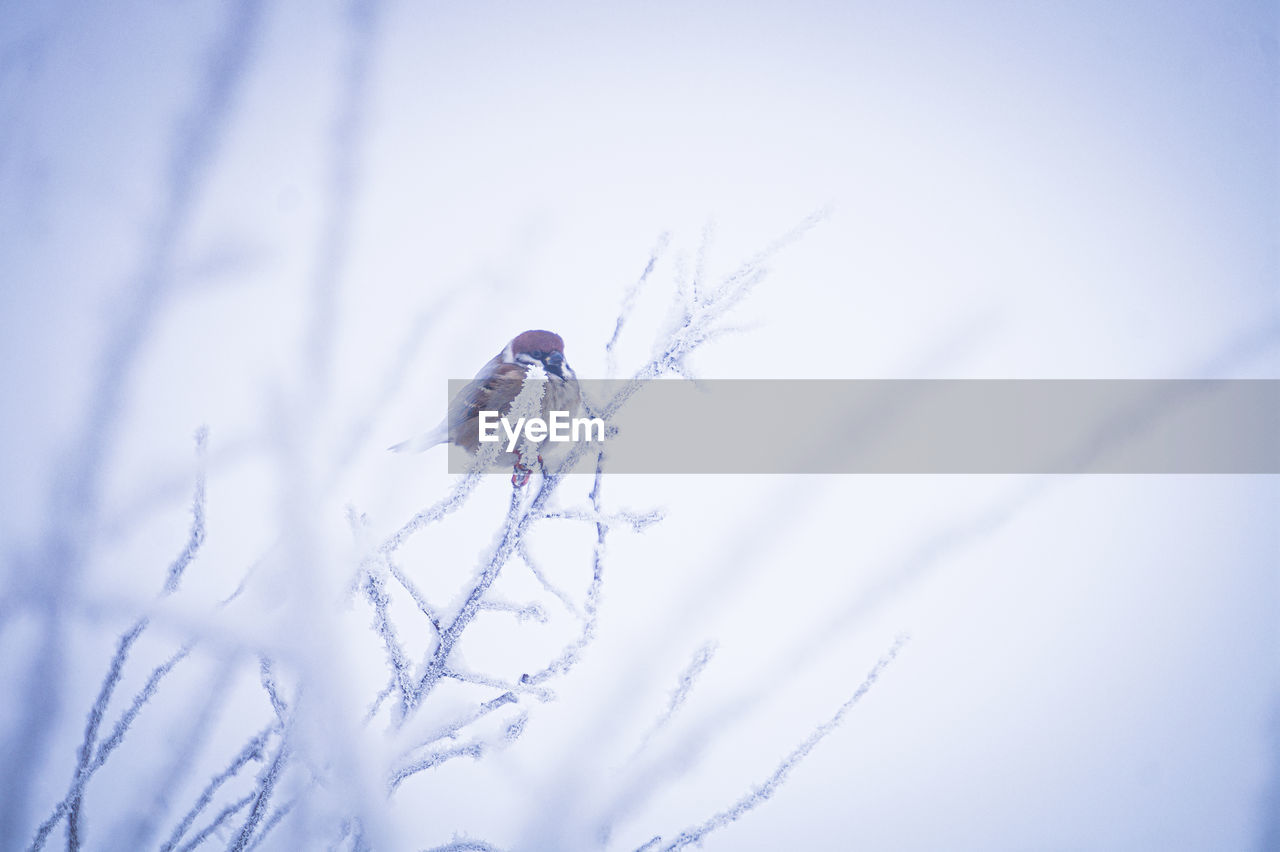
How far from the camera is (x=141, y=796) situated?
576 mm

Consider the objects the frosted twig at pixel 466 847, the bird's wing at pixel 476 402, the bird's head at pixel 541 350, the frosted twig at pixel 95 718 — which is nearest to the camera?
the frosted twig at pixel 95 718

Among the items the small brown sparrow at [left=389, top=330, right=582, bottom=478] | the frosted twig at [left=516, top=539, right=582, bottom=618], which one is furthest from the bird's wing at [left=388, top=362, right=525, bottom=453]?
the frosted twig at [left=516, top=539, right=582, bottom=618]

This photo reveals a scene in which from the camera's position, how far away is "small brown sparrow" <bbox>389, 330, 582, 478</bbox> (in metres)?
1.49

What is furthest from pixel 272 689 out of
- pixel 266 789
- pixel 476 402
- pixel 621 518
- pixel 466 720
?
pixel 476 402

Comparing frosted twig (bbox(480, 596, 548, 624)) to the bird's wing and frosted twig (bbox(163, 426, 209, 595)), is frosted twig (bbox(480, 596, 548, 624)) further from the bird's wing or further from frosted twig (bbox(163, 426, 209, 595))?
the bird's wing

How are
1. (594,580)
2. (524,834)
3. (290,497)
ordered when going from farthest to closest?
(594,580)
(524,834)
(290,497)

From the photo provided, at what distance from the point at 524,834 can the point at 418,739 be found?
158 mm

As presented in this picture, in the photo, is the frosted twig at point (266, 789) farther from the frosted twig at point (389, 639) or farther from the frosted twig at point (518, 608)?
the frosted twig at point (518, 608)

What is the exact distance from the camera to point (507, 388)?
1.67 m

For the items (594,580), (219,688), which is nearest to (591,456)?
(594,580)

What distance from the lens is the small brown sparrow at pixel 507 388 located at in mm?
1493

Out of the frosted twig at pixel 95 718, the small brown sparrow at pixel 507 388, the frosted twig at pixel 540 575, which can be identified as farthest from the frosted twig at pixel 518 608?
the small brown sparrow at pixel 507 388

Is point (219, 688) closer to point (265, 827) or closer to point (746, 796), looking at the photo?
point (265, 827)

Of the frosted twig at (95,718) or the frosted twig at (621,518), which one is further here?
the frosted twig at (621,518)
